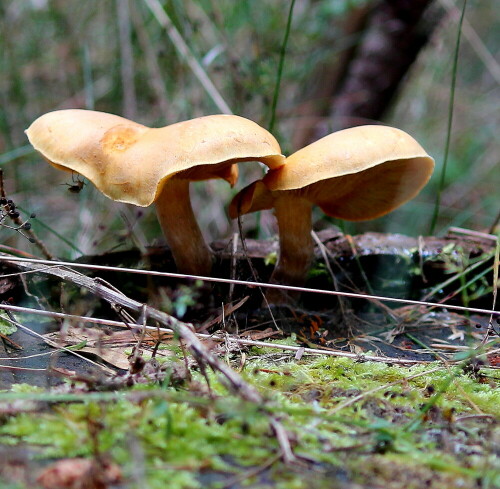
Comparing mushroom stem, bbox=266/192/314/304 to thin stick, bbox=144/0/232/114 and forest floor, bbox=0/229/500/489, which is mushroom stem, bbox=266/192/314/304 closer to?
forest floor, bbox=0/229/500/489

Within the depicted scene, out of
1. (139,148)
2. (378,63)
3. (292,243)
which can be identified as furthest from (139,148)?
(378,63)

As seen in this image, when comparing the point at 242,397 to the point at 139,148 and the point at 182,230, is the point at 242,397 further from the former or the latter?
the point at 182,230

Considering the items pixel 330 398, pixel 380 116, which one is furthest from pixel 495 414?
pixel 380 116

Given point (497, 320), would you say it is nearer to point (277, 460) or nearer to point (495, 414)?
point (495, 414)

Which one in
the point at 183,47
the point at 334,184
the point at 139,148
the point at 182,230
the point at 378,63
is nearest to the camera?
the point at 139,148

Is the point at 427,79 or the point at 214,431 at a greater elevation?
the point at 427,79

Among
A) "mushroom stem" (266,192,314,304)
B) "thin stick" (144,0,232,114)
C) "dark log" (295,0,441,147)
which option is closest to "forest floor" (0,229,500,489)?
"mushroom stem" (266,192,314,304)
